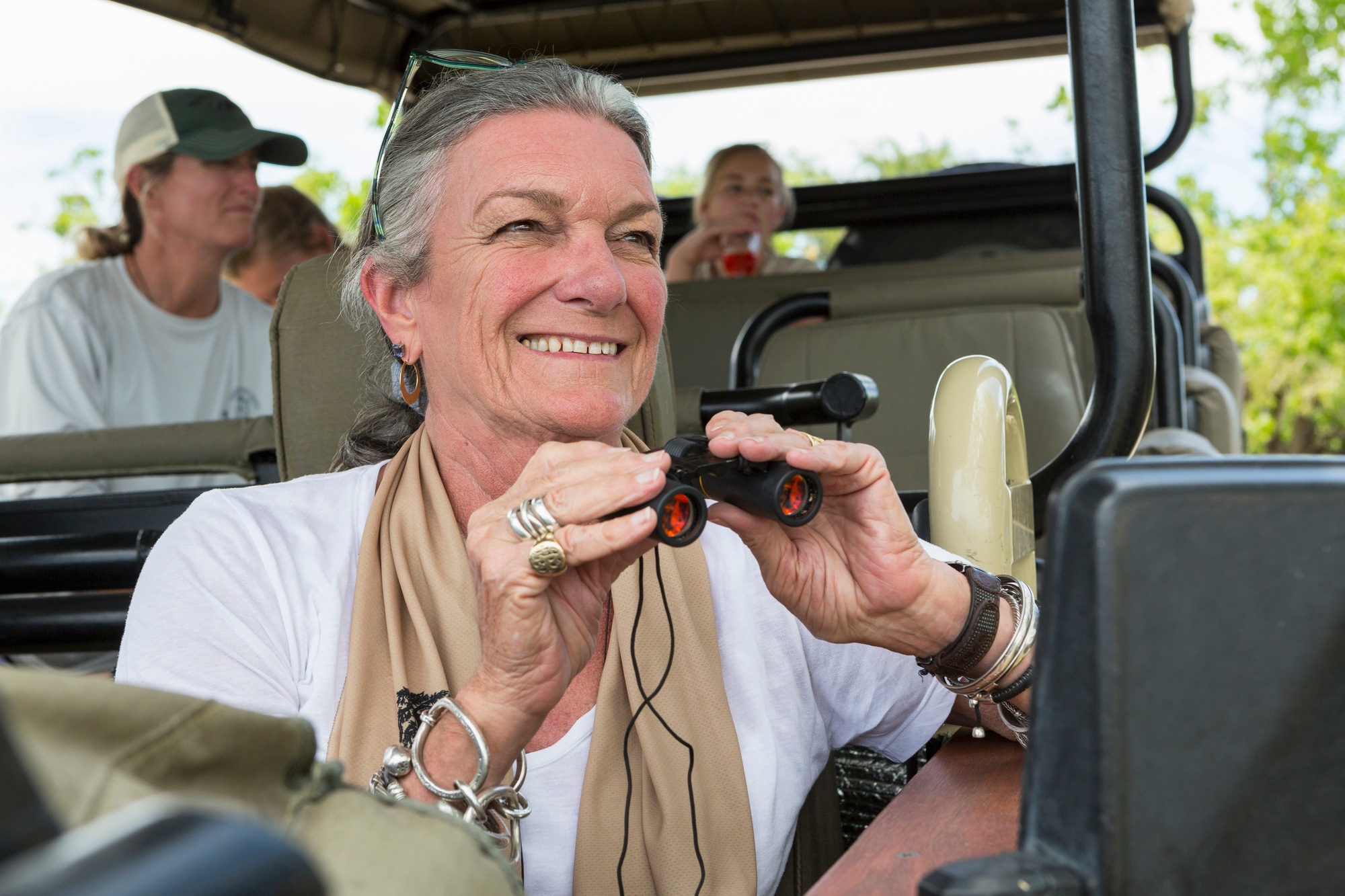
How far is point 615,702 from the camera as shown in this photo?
123 cm

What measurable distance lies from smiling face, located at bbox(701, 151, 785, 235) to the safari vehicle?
0.11 meters

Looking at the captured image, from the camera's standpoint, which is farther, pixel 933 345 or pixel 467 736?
pixel 933 345

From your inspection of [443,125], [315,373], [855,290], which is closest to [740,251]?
[855,290]

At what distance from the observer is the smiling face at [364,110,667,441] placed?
4.20ft

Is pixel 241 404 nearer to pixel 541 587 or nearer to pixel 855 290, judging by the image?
pixel 855 290

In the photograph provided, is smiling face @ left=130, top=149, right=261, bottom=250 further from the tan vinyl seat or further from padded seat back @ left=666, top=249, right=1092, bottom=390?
the tan vinyl seat

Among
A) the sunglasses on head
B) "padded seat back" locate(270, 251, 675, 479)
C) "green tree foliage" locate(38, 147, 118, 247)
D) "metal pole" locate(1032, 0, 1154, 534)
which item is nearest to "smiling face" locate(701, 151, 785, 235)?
"padded seat back" locate(270, 251, 675, 479)

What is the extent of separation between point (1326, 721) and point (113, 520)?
1471mm

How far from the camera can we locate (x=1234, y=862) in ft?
1.55

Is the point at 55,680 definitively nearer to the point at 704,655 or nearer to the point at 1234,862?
the point at 1234,862

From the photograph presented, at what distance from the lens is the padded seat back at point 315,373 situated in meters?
1.71

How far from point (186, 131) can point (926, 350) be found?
1.84 m

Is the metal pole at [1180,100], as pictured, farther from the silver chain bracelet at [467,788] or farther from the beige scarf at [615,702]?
the silver chain bracelet at [467,788]

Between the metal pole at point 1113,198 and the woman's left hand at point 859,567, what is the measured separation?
0.30 m
